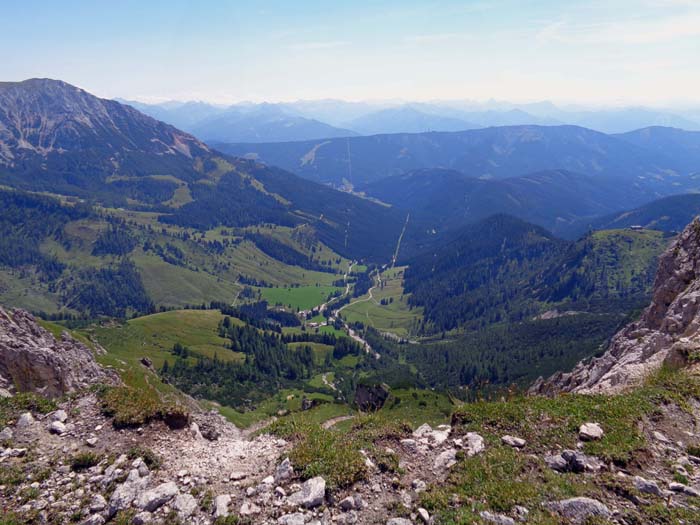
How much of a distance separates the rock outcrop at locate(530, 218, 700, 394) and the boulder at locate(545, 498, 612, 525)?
13385mm

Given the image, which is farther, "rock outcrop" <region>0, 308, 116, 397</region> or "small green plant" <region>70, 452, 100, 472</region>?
"rock outcrop" <region>0, 308, 116, 397</region>

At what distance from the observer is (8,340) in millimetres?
47875

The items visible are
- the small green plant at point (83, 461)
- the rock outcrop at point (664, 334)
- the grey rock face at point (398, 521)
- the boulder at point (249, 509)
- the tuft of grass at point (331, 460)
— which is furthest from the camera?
the rock outcrop at point (664, 334)

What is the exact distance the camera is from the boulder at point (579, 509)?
16531 millimetres

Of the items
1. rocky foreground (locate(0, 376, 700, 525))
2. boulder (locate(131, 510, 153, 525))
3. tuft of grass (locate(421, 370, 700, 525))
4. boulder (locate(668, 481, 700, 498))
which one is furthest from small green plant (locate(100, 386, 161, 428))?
boulder (locate(668, 481, 700, 498))

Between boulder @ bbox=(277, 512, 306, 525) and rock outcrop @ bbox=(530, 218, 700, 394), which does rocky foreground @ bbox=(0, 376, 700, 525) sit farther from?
rock outcrop @ bbox=(530, 218, 700, 394)

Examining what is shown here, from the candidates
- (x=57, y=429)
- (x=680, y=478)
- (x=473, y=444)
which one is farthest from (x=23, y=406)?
(x=680, y=478)

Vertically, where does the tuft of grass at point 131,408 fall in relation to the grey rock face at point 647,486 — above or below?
below

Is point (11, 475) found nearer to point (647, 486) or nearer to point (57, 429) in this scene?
point (57, 429)

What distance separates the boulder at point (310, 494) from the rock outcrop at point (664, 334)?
68.9ft

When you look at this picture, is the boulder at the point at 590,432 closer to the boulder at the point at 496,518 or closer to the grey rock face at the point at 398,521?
the boulder at the point at 496,518

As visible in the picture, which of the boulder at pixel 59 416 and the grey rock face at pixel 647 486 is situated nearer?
the grey rock face at pixel 647 486

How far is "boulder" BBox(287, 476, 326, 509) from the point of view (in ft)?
57.9

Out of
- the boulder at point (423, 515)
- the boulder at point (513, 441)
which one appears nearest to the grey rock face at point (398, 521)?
the boulder at point (423, 515)
